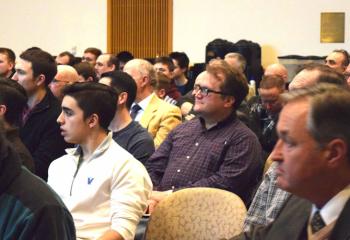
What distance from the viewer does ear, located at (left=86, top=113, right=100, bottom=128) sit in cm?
333

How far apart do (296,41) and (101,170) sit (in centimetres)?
862

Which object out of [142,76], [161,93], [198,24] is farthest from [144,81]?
[198,24]

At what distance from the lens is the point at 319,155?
1.75 m

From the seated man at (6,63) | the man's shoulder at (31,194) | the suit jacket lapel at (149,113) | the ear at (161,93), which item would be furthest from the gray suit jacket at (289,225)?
the seated man at (6,63)

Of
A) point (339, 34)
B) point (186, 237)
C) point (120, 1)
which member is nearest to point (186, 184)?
point (186, 237)

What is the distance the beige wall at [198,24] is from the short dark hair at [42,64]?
21.7 feet

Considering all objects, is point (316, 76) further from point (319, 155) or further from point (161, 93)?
point (161, 93)

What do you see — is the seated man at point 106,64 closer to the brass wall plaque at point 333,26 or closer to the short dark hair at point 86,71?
the short dark hair at point 86,71

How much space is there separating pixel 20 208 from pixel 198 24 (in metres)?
10.3

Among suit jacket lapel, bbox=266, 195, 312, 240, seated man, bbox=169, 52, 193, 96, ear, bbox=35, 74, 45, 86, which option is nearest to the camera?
suit jacket lapel, bbox=266, 195, 312, 240

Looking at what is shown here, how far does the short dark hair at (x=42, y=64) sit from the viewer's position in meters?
5.18

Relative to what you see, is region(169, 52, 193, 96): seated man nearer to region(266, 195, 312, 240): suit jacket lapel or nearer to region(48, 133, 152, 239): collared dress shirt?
region(48, 133, 152, 239): collared dress shirt

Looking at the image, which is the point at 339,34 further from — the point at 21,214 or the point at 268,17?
the point at 21,214

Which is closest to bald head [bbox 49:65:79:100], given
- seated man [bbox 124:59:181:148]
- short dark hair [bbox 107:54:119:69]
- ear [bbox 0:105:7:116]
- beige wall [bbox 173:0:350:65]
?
seated man [bbox 124:59:181:148]
